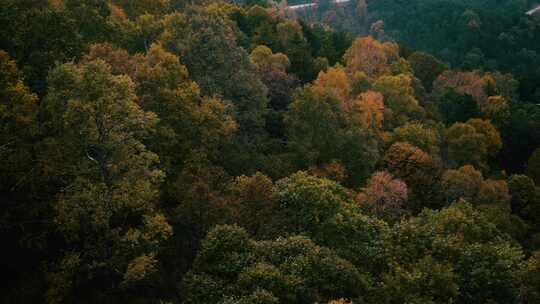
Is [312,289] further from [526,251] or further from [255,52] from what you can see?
[255,52]

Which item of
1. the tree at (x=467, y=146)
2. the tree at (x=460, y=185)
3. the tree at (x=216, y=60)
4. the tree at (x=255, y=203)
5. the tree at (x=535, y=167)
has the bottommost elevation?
the tree at (x=535, y=167)

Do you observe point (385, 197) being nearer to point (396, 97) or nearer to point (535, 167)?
point (396, 97)

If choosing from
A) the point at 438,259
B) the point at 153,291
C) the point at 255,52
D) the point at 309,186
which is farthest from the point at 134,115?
the point at 255,52

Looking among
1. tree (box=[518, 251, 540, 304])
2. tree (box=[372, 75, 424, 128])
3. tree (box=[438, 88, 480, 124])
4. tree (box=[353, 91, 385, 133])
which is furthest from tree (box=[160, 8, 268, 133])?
tree (box=[438, 88, 480, 124])

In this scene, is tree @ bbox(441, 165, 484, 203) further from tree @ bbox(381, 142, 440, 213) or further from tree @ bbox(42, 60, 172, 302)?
tree @ bbox(42, 60, 172, 302)

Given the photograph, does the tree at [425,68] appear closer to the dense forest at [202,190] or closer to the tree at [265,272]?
the dense forest at [202,190]

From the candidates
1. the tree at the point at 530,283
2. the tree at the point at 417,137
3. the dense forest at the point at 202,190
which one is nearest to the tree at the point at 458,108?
the tree at the point at 417,137

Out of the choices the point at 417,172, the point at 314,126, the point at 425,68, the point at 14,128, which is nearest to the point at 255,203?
the point at 14,128
